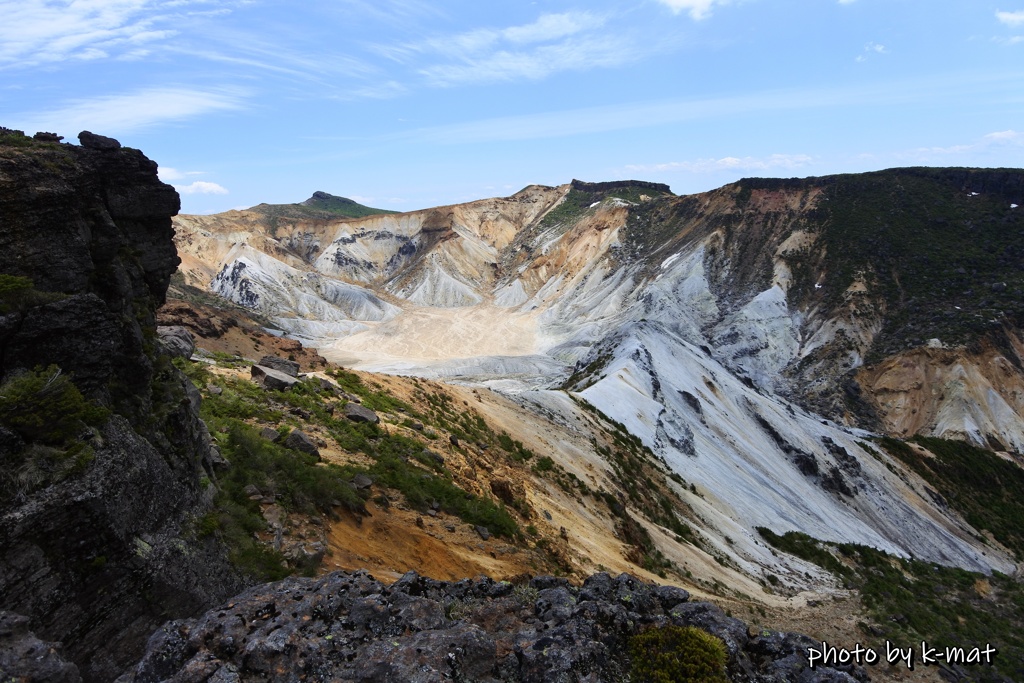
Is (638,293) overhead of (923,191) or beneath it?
beneath

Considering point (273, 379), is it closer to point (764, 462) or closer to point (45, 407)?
point (45, 407)

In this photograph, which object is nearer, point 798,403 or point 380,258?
point 798,403

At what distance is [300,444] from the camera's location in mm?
14422

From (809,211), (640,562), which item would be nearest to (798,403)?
(809,211)

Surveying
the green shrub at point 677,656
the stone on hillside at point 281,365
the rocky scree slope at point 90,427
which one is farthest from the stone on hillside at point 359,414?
the green shrub at point 677,656

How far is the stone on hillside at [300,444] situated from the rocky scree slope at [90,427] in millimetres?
3232

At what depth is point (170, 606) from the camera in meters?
7.88

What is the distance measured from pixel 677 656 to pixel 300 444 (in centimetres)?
1028

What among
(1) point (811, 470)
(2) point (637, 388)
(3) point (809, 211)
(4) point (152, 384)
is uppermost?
(3) point (809, 211)

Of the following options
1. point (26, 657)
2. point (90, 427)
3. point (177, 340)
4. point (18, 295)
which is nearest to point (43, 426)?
point (90, 427)

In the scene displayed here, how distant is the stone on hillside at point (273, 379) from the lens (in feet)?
60.3

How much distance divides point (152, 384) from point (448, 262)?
342 feet

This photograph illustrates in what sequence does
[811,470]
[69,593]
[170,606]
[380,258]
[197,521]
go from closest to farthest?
[69,593] → [170,606] → [197,521] → [811,470] → [380,258]

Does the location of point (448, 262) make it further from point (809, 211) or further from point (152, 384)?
point (152, 384)
